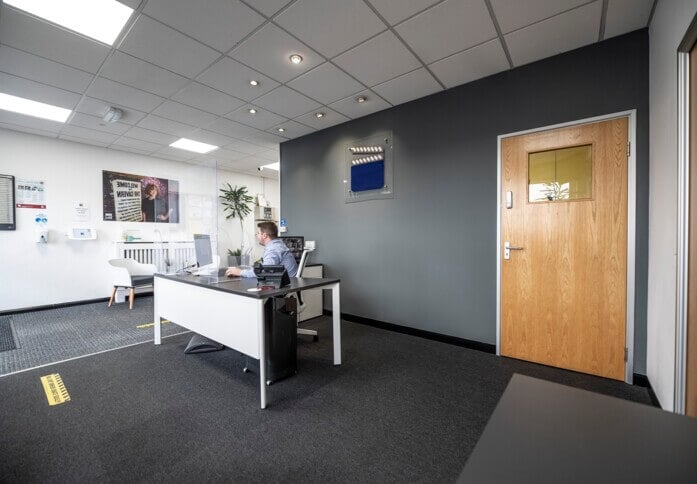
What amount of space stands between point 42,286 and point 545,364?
6.88m

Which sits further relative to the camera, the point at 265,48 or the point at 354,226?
the point at 354,226

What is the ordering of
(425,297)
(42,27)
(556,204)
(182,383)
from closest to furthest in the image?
(42,27), (182,383), (556,204), (425,297)

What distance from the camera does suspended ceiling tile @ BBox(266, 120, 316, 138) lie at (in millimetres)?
4164

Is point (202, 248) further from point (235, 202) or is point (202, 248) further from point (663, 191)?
point (235, 202)

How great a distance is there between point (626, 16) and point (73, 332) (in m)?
6.23

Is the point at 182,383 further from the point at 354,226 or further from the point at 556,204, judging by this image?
the point at 556,204

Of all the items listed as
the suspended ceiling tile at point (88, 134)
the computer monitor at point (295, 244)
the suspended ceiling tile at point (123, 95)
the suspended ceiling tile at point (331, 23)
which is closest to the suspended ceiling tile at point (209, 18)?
the suspended ceiling tile at point (331, 23)

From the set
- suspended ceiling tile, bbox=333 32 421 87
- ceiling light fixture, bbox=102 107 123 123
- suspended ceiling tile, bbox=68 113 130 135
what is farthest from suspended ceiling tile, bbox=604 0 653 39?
suspended ceiling tile, bbox=68 113 130 135

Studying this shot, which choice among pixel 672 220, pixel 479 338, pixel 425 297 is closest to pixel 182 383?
pixel 425 297

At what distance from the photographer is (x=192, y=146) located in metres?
5.16

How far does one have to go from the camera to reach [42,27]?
88.4 inches

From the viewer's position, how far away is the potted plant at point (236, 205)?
→ 6.70 meters

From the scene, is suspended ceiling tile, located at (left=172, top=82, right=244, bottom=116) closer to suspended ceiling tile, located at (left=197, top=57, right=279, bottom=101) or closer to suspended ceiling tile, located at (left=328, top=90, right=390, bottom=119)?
suspended ceiling tile, located at (left=197, top=57, right=279, bottom=101)

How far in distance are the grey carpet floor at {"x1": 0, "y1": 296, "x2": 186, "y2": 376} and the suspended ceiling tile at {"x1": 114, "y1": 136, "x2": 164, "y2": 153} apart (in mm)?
2723
